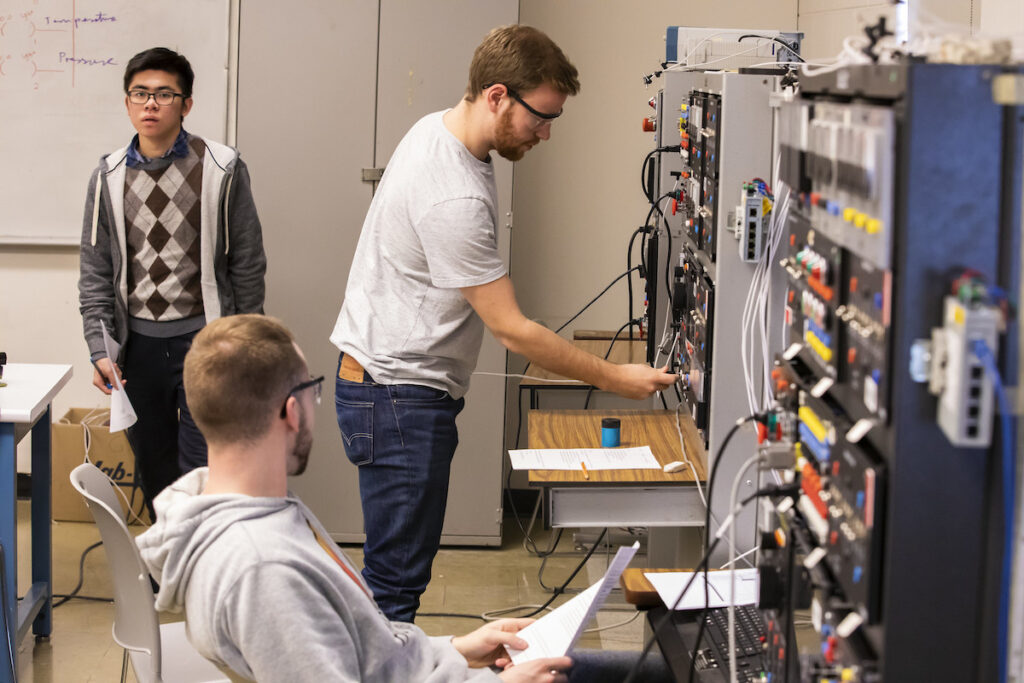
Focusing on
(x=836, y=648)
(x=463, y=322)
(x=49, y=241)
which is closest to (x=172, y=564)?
(x=836, y=648)

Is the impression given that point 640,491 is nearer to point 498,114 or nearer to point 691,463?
point 691,463

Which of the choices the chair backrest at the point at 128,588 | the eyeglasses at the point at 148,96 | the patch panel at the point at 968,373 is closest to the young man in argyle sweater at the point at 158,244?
the eyeglasses at the point at 148,96

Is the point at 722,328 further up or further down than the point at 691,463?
further up

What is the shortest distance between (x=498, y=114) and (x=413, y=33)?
5.23 ft

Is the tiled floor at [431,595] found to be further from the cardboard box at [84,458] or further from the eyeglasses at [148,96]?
the eyeglasses at [148,96]

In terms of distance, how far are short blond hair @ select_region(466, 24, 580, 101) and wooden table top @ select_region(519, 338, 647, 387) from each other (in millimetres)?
1494

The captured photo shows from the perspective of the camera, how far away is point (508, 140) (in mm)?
2320

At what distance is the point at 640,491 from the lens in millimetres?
2326

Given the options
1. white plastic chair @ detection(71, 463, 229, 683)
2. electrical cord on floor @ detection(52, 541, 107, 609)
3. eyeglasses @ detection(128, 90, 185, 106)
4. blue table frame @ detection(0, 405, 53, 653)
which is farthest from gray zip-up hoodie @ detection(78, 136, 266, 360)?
white plastic chair @ detection(71, 463, 229, 683)

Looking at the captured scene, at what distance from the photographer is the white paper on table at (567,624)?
172 cm

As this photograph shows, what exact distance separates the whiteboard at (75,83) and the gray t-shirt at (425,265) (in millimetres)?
1996

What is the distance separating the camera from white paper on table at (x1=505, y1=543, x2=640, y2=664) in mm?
1720

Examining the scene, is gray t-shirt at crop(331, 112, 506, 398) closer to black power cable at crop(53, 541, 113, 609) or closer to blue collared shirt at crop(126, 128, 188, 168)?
blue collared shirt at crop(126, 128, 188, 168)

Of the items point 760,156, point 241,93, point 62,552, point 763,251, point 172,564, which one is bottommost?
point 62,552
